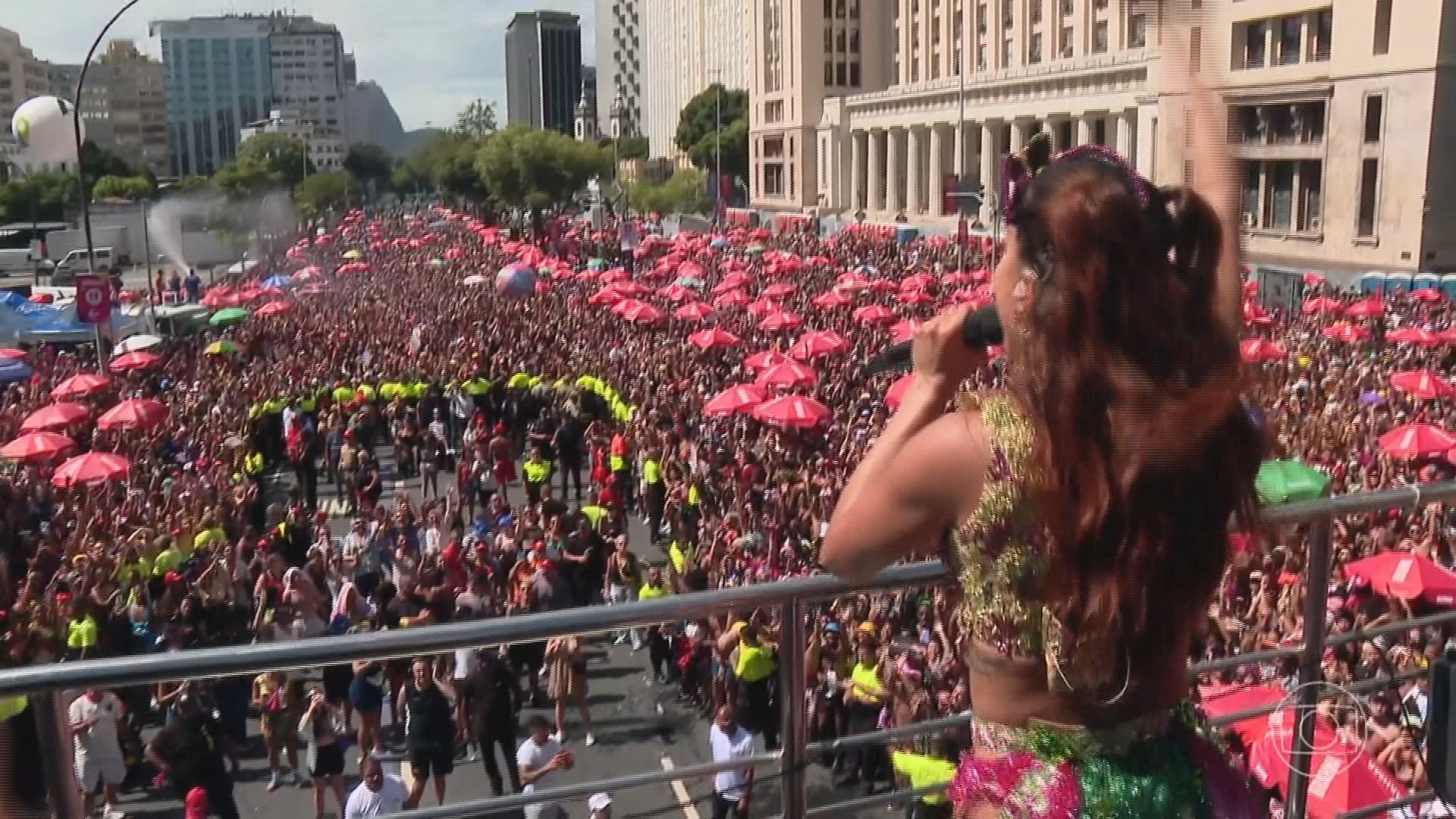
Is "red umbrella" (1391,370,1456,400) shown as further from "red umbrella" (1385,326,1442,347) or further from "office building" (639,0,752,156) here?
"office building" (639,0,752,156)

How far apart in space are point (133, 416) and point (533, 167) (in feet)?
191

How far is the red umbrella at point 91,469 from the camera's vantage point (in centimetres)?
1384

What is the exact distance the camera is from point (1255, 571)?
9.58 metres

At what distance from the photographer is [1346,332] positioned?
1998 centimetres

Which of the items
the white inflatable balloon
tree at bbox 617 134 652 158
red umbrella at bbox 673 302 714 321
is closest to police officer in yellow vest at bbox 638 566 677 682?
red umbrella at bbox 673 302 714 321

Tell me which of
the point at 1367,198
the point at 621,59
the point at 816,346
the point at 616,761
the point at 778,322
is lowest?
the point at 616,761

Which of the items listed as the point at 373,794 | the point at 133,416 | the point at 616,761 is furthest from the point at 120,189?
the point at 373,794

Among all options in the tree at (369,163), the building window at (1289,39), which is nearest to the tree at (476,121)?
the tree at (369,163)

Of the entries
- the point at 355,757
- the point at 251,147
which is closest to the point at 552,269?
the point at 355,757

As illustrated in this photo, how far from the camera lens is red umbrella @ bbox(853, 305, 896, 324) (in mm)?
24219

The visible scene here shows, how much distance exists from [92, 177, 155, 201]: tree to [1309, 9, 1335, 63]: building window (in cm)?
7486

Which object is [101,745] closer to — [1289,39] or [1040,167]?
[1040,167]

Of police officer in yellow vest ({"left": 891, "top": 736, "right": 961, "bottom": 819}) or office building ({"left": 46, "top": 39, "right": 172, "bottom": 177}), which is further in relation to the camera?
office building ({"left": 46, "top": 39, "right": 172, "bottom": 177})

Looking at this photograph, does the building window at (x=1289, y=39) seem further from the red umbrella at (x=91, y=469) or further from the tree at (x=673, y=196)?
the tree at (x=673, y=196)
